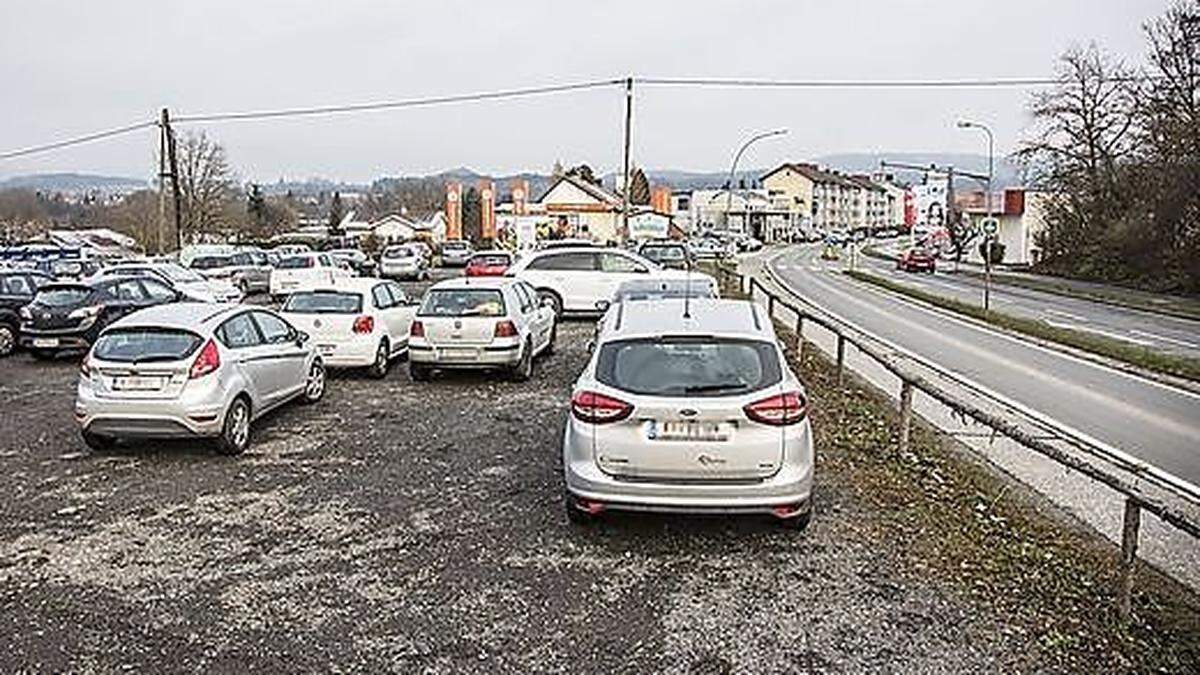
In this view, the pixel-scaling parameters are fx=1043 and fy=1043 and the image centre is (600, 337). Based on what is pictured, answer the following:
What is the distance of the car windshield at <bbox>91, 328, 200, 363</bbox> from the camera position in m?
9.87

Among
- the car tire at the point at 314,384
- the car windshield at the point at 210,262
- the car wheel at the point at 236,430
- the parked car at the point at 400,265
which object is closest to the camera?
the car wheel at the point at 236,430

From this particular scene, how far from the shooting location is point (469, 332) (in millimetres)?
14531

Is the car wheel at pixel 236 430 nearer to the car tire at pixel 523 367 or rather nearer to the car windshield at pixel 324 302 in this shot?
the car windshield at pixel 324 302

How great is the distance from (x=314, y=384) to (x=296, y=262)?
23106 millimetres

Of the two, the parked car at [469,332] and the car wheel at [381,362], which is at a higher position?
the parked car at [469,332]

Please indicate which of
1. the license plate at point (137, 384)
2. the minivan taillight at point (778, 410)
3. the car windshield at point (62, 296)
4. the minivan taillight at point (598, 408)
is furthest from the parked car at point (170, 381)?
the car windshield at point (62, 296)

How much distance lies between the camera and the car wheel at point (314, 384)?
1287 centimetres

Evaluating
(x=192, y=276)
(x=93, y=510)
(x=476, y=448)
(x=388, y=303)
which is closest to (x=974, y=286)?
(x=192, y=276)

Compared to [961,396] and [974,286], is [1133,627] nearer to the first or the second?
[961,396]

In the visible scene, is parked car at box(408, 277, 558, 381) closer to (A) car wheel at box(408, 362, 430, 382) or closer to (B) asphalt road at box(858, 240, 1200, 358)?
(A) car wheel at box(408, 362, 430, 382)

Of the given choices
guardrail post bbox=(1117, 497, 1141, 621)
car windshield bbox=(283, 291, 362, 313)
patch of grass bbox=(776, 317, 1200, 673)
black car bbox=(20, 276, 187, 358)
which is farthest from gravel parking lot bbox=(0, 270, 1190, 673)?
black car bbox=(20, 276, 187, 358)

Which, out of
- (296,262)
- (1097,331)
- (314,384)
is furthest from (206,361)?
(296,262)

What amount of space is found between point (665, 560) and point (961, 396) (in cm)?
970

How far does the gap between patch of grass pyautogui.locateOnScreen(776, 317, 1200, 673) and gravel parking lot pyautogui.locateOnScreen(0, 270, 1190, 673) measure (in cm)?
15
